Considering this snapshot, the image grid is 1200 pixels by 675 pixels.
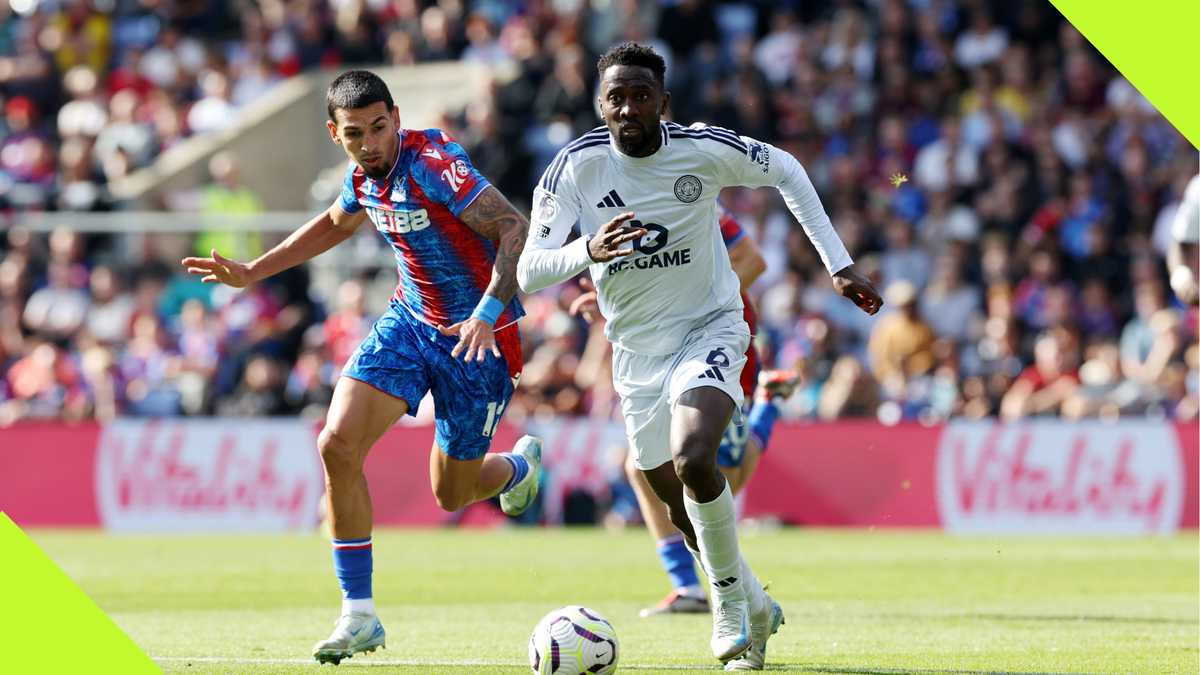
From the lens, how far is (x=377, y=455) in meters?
20.8

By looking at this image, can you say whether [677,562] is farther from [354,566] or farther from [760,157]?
[760,157]

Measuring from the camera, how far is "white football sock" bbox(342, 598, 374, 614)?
8945mm

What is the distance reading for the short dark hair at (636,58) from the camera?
8414 mm

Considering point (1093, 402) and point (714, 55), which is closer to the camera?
point (1093, 402)

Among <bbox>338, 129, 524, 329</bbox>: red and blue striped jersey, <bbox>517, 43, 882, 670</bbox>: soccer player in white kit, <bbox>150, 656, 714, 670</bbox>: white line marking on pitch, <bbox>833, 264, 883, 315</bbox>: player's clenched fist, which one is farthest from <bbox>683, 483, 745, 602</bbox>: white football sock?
<bbox>338, 129, 524, 329</bbox>: red and blue striped jersey

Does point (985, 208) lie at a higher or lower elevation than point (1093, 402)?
higher

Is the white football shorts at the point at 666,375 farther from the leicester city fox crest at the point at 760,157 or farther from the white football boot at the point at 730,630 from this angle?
the white football boot at the point at 730,630

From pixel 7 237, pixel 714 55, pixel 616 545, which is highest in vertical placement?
pixel 714 55

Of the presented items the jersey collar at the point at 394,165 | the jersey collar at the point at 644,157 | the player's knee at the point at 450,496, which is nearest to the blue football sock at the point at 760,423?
the player's knee at the point at 450,496

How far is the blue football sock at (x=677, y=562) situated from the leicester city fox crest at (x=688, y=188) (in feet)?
11.1

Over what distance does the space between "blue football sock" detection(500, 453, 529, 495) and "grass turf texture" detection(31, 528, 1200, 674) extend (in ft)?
2.61

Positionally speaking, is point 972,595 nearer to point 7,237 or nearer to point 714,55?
point 714,55

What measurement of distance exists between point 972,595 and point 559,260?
5730 millimetres

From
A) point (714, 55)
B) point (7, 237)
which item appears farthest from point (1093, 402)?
point (7, 237)
